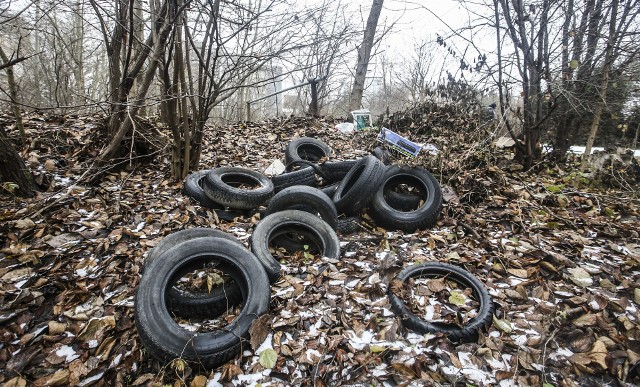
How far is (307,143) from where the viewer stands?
705 centimetres

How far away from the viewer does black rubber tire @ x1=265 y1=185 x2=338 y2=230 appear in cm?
403

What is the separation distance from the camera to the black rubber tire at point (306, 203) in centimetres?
403

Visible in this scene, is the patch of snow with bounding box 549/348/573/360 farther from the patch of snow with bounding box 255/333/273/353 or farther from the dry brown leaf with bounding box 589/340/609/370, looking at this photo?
the patch of snow with bounding box 255/333/273/353

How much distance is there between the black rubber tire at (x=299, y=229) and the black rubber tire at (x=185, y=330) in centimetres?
65

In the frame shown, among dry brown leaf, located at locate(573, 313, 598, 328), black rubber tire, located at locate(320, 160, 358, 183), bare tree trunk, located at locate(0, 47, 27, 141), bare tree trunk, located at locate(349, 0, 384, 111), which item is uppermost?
bare tree trunk, located at locate(349, 0, 384, 111)

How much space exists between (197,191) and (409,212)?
3046 mm

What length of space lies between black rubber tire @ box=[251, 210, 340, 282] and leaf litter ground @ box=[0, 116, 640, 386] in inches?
7.8

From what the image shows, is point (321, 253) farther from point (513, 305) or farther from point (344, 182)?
point (513, 305)

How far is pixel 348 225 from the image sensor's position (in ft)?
14.2

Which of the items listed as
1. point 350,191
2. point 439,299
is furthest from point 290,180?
point 439,299

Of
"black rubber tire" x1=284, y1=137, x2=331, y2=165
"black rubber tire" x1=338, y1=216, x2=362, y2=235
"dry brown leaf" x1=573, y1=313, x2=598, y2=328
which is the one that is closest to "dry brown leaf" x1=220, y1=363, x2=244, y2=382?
"black rubber tire" x1=338, y1=216, x2=362, y2=235

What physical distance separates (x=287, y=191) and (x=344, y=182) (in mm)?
1037

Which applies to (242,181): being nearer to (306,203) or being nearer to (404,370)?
(306,203)

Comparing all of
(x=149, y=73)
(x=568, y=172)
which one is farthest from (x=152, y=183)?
(x=568, y=172)
